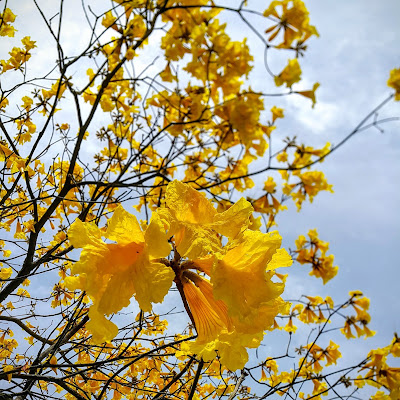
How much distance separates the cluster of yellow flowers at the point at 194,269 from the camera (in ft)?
2.63

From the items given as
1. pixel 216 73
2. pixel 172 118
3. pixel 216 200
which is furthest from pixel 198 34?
pixel 216 200

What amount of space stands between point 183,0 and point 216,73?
570 millimetres

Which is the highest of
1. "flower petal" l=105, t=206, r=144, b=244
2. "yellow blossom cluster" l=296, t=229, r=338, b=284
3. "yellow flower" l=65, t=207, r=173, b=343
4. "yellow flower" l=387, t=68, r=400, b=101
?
"yellow flower" l=387, t=68, r=400, b=101

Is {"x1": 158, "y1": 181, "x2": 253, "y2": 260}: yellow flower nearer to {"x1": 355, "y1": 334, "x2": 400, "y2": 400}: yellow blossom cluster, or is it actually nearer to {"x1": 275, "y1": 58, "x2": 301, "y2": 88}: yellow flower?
{"x1": 275, "y1": 58, "x2": 301, "y2": 88}: yellow flower

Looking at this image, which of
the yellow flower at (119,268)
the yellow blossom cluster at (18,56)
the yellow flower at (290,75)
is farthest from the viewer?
the yellow blossom cluster at (18,56)

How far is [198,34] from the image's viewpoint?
2.34 m

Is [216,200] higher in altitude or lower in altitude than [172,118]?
lower

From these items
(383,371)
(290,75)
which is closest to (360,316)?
(383,371)

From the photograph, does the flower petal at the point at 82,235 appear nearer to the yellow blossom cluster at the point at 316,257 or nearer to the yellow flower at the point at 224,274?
the yellow flower at the point at 224,274

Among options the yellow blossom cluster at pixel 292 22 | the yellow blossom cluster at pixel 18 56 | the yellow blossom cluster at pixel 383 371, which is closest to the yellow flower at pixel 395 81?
the yellow blossom cluster at pixel 292 22

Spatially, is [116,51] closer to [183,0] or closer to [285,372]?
[183,0]

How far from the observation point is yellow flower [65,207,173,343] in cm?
80

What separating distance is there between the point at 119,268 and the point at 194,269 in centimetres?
21

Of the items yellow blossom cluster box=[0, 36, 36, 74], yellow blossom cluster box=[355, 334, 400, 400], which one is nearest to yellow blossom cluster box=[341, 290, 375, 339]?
yellow blossom cluster box=[355, 334, 400, 400]
